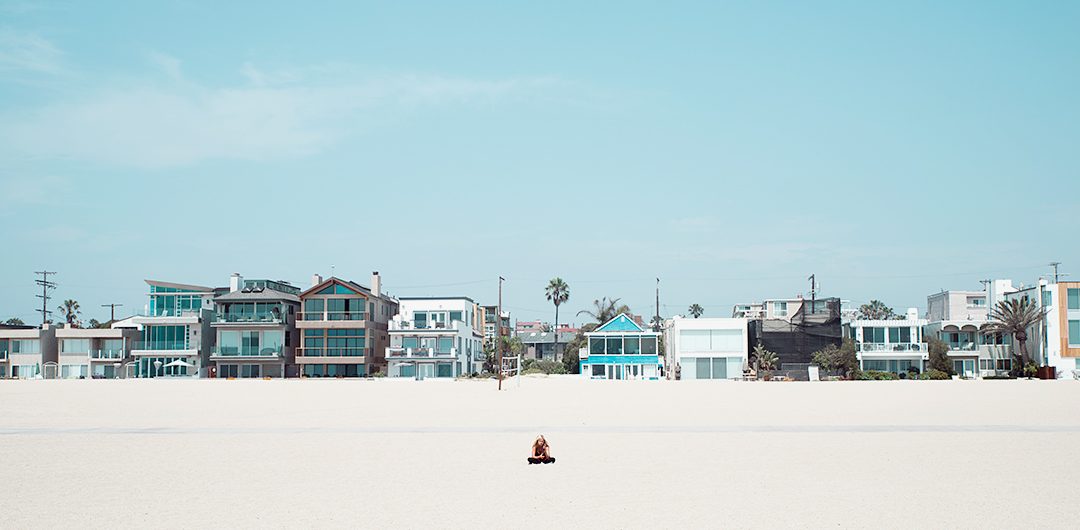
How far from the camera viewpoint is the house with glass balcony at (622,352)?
7819 cm

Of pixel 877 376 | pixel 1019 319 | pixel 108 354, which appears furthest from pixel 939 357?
pixel 108 354

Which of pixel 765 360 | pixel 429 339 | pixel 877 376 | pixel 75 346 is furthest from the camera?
pixel 75 346

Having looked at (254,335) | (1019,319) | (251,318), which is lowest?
(254,335)

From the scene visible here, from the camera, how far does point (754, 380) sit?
229ft

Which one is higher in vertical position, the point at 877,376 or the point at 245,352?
the point at 245,352

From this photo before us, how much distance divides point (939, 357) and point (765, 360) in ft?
42.5

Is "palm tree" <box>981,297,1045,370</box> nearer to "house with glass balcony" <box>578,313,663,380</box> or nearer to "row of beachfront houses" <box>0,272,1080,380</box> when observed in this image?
"row of beachfront houses" <box>0,272,1080,380</box>

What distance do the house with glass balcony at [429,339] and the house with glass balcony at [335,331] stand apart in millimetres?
2298

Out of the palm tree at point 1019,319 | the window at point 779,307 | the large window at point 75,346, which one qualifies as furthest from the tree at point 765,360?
the large window at point 75,346

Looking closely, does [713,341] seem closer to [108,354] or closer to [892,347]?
[892,347]

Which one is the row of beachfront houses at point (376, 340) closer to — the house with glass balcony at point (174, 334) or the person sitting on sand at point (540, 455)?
the house with glass balcony at point (174, 334)

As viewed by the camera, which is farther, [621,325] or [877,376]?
[621,325]

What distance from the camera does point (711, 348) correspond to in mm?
76562

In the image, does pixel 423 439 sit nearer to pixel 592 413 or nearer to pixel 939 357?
pixel 592 413
